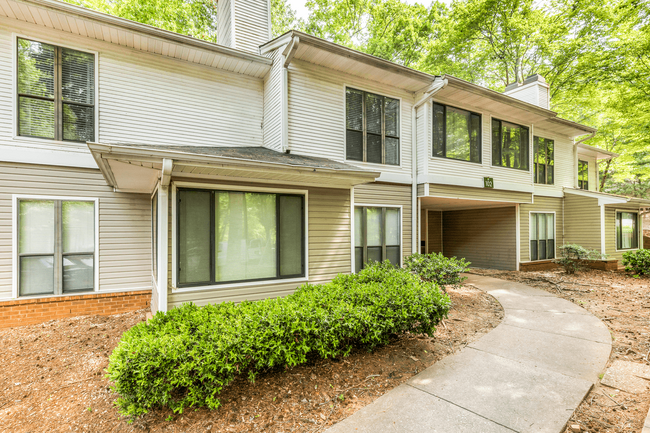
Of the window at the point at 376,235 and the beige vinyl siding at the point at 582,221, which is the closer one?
the window at the point at 376,235

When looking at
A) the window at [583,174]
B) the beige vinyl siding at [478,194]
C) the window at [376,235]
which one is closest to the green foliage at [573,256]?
the beige vinyl siding at [478,194]

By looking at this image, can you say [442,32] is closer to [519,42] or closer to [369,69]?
[519,42]

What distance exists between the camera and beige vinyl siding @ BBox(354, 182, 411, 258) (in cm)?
730

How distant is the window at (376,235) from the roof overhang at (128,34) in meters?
4.43

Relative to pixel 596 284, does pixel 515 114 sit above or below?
above

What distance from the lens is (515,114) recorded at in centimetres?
959

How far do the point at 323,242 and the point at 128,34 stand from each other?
18.7ft

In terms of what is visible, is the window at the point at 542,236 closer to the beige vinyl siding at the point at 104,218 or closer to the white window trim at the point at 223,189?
the white window trim at the point at 223,189

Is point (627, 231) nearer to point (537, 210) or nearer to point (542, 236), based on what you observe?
point (542, 236)

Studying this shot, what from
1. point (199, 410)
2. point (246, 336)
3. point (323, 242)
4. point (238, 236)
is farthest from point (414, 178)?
point (199, 410)

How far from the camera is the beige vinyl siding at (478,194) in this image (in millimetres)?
8102

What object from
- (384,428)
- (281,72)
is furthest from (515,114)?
(384,428)

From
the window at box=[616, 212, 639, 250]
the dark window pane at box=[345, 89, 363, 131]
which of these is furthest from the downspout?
the window at box=[616, 212, 639, 250]

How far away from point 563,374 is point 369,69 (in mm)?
6906
